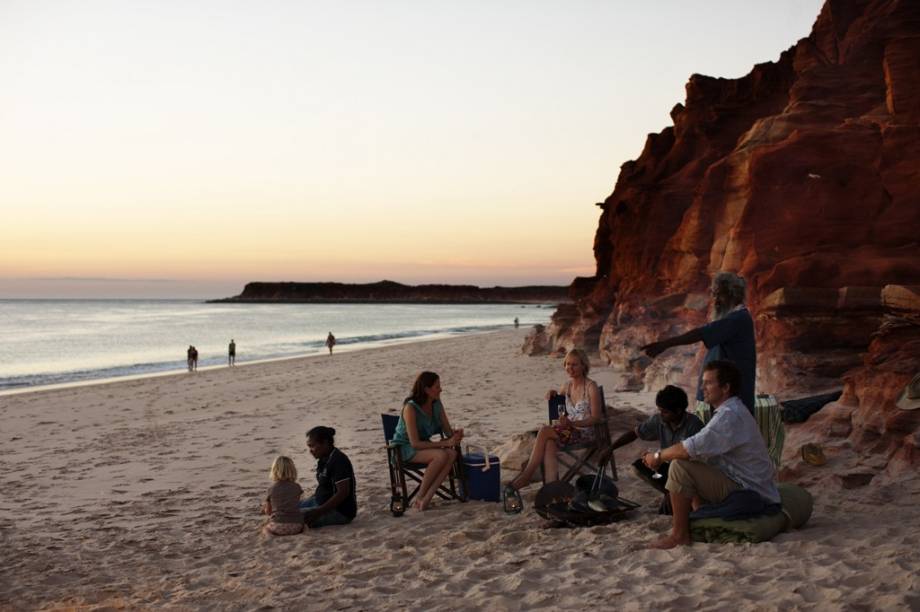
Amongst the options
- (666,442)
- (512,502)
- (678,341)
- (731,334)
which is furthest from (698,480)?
(512,502)

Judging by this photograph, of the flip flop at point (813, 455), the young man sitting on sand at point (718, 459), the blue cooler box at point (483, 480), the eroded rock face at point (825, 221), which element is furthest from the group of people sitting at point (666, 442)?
the eroded rock face at point (825, 221)

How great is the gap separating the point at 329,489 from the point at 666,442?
109 inches

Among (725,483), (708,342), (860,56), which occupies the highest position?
(860,56)

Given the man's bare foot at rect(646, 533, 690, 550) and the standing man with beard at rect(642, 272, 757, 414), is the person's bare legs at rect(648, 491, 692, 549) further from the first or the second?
the standing man with beard at rect(642, 272, 757, 414)

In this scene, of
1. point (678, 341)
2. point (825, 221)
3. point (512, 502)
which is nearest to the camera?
point (678, 341)

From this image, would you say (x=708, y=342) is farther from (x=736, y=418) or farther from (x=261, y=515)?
(x=261, y=515)

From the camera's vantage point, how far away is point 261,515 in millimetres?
7090

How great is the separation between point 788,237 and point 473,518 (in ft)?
24.5

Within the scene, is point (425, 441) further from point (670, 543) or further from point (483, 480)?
point (670, 543)

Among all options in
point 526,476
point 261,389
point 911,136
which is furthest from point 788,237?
point 261,389

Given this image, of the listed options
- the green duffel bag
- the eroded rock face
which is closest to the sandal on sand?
the green duffel bag

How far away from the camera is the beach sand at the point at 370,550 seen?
4.36 metres

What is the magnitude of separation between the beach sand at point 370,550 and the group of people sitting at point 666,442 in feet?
0.75

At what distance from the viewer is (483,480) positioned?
276 inches
